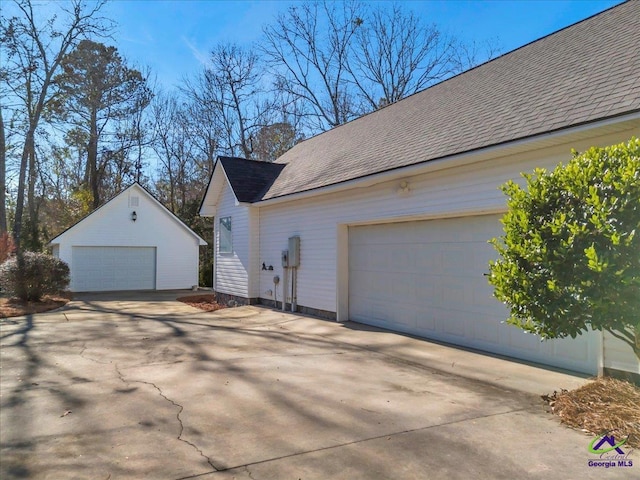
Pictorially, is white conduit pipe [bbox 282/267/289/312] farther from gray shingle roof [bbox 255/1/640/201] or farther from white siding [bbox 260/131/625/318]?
gray shingle roof [bbox 255/1/640/201]

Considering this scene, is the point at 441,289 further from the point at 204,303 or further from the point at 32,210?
the point at 32,210

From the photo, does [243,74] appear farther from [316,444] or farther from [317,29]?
[316,444]

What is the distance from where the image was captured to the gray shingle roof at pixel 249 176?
13320 millimetres

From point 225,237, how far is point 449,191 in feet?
30.9

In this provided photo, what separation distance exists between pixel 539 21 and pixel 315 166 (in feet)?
31.8

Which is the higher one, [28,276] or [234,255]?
[234,255]

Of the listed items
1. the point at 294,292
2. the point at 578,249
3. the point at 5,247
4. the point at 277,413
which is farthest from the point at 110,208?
the point at 578,249

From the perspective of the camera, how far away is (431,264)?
7.96 metres

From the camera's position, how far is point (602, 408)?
13.5ft

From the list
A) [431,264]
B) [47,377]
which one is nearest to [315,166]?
[431,264]

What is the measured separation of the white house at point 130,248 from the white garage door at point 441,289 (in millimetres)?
15130

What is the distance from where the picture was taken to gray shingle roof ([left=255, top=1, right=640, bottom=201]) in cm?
596

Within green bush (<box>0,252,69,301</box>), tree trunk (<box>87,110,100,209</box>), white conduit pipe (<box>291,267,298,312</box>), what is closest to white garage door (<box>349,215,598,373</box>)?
white conduit pipe (<box>291,267,298,312</box>)

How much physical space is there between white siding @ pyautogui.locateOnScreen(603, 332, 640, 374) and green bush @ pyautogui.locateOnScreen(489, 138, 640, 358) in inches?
49.9
